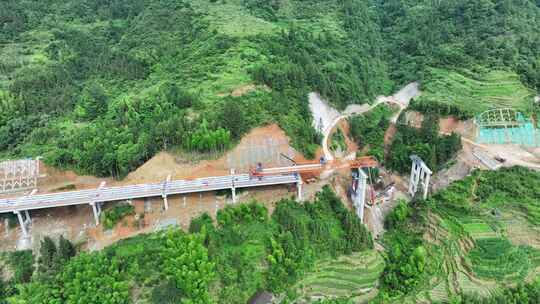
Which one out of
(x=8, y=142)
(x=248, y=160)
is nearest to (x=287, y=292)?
(x=248, y=160)

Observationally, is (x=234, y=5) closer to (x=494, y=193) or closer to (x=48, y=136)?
(x=48, y=136)

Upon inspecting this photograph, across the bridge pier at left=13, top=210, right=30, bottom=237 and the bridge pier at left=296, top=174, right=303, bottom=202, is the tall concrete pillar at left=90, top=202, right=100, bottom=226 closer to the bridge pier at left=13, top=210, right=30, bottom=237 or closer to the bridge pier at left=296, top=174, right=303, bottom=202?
the bridge pier at left=13, top=210, right=30, bottom=237

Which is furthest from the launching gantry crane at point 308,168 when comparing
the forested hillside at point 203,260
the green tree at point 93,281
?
the green tree at point 93,281

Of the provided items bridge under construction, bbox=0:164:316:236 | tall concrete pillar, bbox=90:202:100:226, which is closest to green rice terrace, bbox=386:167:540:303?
bridge under construction, bbox=0:164:316:236

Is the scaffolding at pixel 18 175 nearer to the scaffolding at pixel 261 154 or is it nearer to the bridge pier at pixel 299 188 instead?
the scaffolding at pixel 261 154

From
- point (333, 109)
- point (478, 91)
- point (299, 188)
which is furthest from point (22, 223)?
point (478, 91)
